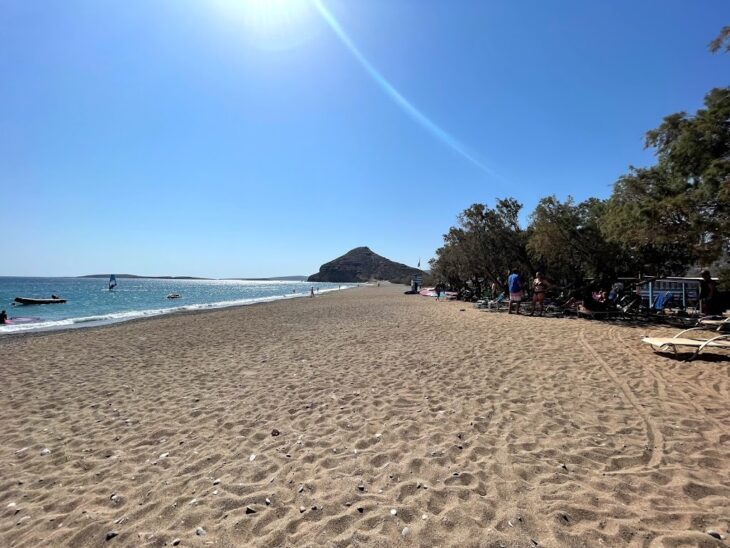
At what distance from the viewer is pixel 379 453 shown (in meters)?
4.05

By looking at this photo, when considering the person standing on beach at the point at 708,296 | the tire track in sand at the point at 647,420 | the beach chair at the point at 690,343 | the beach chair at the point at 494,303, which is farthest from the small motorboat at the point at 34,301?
the person standing on beach at the point at 708,296

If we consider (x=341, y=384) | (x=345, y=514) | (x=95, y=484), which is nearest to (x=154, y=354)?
(x=341, y=384)

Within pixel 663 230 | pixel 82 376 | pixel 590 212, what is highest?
pixel 590 212

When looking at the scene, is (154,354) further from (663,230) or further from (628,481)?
(663,230)

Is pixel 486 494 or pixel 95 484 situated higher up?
pixel 486 494

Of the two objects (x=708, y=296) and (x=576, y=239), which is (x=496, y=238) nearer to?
(x=576, y=239)

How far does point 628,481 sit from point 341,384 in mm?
4338

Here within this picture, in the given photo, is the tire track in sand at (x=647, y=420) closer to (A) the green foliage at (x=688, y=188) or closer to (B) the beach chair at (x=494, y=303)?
(A) the green foliage at (x=688, y=188)

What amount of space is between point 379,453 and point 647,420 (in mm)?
3282

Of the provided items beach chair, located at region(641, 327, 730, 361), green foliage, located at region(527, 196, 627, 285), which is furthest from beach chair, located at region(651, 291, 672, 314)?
beach chair, located at region(641, 327, 730, 361)

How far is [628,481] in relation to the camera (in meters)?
3.32

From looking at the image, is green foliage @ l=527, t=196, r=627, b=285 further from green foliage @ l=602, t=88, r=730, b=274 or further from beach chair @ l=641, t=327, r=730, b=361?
beach chair @ l=641, t=327, r=730, b=361

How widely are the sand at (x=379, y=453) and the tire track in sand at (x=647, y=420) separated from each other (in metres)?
0.03

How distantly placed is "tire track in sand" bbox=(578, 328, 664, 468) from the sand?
27 millimetres
